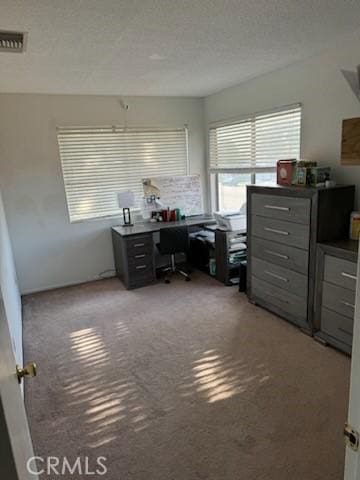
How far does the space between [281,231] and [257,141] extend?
144 cm

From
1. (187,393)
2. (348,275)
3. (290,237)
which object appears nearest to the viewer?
(187,393)

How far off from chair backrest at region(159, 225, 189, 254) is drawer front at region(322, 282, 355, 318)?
196 centimetres

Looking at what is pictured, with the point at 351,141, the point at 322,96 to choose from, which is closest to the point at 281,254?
the point at 322,96

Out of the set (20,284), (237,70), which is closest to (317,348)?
(237,70)

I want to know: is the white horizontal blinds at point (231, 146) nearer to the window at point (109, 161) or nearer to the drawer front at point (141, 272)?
the window at point (109, 161)

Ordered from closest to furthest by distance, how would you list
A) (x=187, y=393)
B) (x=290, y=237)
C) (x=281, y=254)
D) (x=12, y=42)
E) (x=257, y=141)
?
(x=12, y=42) → (x=187, y=393) → (x=290, y=237) → (x=281, y=254) → (x=257, y=141)

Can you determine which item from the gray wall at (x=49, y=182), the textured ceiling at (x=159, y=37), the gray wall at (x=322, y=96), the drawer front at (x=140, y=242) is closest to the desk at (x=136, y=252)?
the drawer front at (x=140, y=242)

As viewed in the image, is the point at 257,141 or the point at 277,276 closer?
the point at 277,276

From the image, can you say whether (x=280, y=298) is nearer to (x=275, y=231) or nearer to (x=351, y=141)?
(x=275, y=231)

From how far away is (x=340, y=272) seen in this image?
8.41 ft

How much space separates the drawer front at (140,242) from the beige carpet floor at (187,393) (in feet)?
2.72

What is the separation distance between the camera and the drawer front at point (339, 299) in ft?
8.23

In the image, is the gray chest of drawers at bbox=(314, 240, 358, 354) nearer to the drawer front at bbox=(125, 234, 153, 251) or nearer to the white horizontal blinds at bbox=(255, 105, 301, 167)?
the white horizontal blinds at bbox=(255, 105, 301, 167)

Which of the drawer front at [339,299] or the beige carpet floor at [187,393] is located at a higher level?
the drawer front at [339,299]
